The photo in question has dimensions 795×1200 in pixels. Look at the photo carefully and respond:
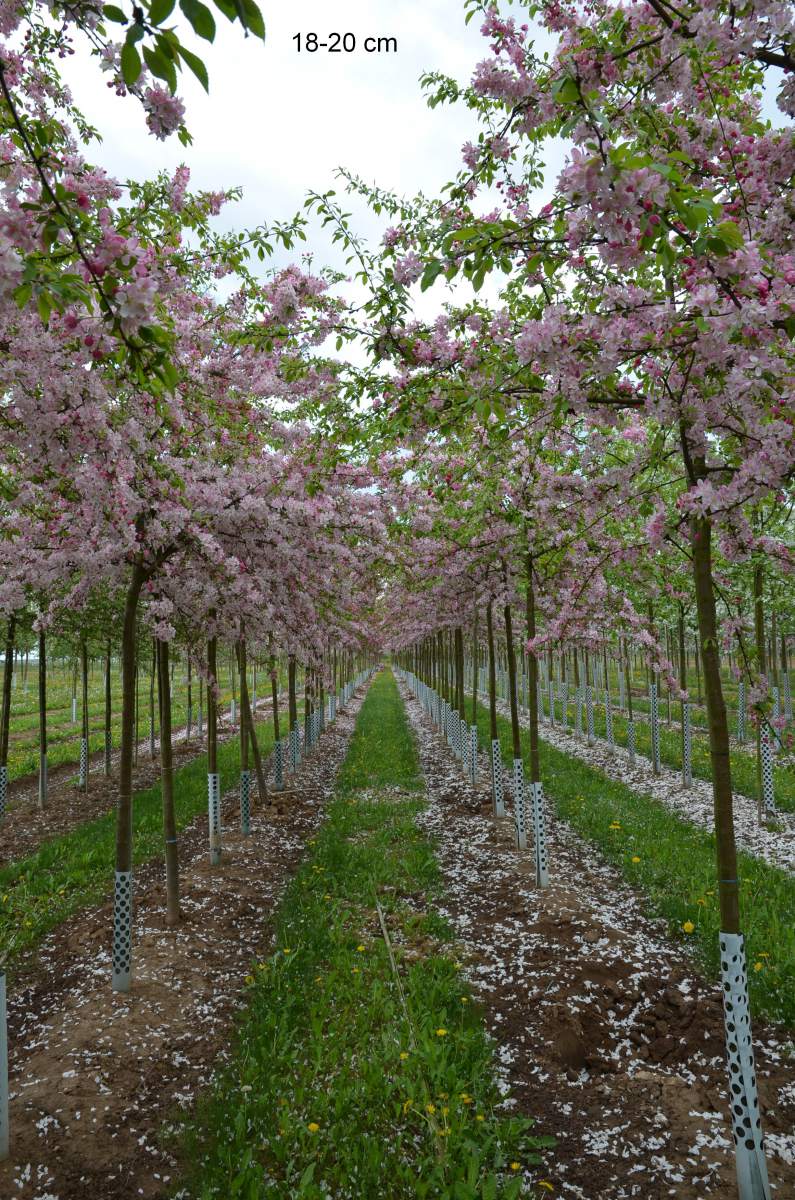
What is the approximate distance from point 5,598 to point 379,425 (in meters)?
5.10

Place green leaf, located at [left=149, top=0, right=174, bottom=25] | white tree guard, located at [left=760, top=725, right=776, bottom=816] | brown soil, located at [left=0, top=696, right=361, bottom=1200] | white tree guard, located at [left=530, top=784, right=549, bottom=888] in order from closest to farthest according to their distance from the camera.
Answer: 1. green leaf, located at [left=149, top=0, right=174, bottom=25]
2. brown soil, located at [left=0, top=696, right=361, bottom=1200]
3. white tree guard, located at [left=530, top=784, right=549, bottom=888]
4. white tree guard, located at [left=760, top=725, right=776, bottom=816]

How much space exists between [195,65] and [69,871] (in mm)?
10651

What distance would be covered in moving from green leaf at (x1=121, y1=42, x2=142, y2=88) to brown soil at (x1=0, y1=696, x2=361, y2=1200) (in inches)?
218

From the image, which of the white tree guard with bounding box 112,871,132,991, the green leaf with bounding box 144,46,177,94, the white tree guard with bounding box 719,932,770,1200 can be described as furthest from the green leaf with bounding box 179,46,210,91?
the white tree guard with bounding box 112,871,132,991

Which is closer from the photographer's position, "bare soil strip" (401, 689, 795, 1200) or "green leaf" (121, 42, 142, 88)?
"green leaf" (121, 42, 142, 88)

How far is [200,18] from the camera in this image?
1774 millimetres

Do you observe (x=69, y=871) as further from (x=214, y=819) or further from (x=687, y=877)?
(x=687, y=877)

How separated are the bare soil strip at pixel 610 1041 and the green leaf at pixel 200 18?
5764 mm

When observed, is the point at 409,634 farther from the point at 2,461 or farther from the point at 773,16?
the point at 773,16

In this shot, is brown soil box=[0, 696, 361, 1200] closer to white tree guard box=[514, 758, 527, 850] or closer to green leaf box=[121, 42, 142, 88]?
white tree guard box=[514, 758, 527, 850]

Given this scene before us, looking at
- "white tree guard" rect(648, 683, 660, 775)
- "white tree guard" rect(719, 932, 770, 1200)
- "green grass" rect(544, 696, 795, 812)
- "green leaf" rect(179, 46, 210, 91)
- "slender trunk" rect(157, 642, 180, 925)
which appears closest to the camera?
"green leaf" rect(179, 46, 210, 91)

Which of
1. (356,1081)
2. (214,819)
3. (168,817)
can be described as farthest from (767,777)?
(168,817)

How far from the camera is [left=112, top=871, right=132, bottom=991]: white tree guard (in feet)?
20.3

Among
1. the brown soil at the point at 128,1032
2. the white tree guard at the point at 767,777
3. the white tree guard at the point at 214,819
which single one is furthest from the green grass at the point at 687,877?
the white tree guard at the point at 214,819
